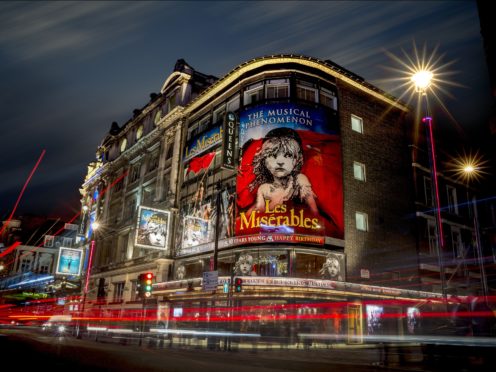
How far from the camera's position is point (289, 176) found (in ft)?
80.9

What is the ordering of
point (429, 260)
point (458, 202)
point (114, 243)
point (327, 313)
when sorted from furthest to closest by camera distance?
1. point (114, 243)
2. point (458, 202)
3. point (429, 260)
4. point (327, 313)

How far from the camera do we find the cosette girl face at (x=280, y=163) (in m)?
24.8

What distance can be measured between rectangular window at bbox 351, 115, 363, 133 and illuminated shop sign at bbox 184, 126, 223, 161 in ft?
32.5

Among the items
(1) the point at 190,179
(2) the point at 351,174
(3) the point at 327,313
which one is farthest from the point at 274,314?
(1) the point at 190,179

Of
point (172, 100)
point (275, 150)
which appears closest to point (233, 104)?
point (275, 150)

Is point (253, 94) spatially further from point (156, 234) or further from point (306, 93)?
point (156, 234)

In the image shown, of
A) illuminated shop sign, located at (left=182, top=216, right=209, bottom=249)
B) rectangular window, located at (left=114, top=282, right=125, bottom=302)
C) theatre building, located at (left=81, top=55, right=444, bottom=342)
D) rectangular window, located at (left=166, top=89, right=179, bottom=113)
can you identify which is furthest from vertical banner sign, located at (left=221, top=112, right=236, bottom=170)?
rectangular window, located at (left=114, top=282, right=125, bottom=302)

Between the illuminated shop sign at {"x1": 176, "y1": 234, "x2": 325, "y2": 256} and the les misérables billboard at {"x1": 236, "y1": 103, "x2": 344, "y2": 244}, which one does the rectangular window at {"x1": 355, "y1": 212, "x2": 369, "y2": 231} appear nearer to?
the les misérables billboard at {"x1": 236, "y1": 103, "x2": 344, "y2": 244}

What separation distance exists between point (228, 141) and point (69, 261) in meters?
31.1

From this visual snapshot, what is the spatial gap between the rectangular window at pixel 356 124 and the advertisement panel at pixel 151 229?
16085 mm

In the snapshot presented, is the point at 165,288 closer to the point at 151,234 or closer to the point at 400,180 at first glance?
the point at 151,234

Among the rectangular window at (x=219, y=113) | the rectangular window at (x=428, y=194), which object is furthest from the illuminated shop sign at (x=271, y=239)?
the rectangular window at (x=428, y=194)

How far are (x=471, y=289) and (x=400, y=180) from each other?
10.4 meters

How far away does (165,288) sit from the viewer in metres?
28.2
